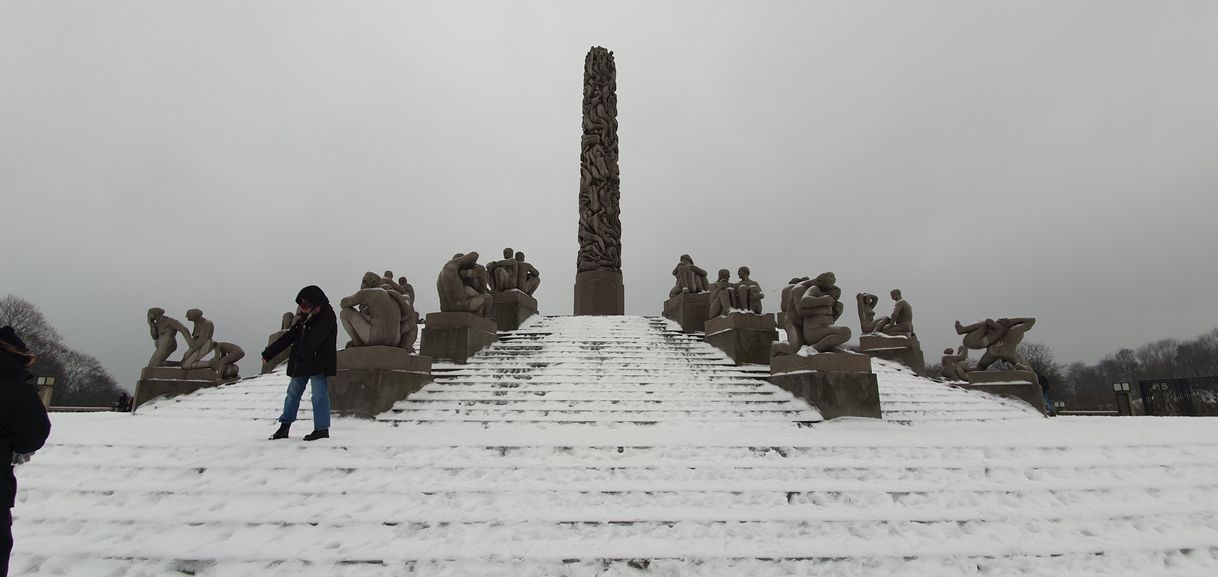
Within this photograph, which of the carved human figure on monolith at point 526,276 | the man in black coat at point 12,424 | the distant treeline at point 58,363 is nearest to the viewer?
the man in black coat at point 12,424

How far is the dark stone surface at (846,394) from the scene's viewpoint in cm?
691

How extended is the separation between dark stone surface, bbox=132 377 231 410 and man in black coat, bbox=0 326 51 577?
28.3 feet

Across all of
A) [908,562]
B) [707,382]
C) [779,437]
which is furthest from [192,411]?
[908,562]

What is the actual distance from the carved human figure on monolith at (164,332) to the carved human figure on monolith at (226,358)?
54cm

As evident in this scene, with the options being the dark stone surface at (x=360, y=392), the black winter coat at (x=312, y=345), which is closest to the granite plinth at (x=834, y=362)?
the dark stone surface at (x=360, y=392)

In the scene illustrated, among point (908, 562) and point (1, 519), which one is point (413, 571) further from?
point (908, 562)

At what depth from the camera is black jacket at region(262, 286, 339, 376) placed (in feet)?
16.3

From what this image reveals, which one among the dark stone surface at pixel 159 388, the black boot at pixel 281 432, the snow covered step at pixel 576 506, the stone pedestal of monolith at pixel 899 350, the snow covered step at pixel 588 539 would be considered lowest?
the snow covered step at pixel 588 539

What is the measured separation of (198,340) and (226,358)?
671 millimetres

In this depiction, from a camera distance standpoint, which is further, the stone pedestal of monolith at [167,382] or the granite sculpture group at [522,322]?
the stone pedestal of monolith at [167,382]

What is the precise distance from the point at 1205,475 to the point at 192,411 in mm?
11896

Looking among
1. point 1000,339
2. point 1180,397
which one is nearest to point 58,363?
point 1000,339

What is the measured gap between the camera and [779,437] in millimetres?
5332

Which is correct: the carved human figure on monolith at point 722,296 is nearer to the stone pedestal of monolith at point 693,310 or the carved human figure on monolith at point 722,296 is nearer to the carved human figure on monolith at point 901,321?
the stone pedestal of monolith at point 693,310
